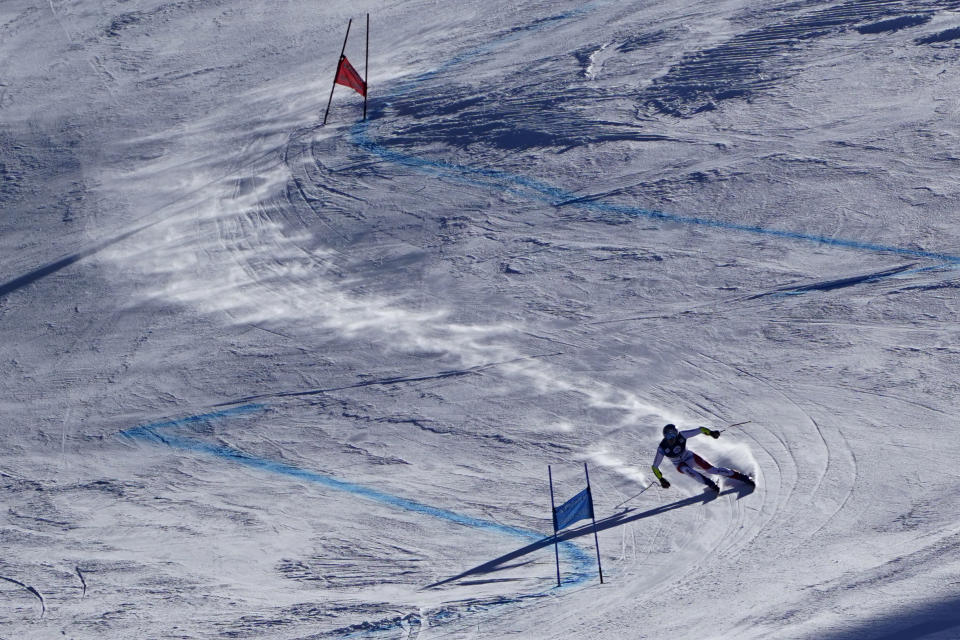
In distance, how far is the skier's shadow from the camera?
9.18 meters

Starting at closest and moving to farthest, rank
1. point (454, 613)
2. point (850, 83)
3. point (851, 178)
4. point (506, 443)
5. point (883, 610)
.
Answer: point (883, 610) → point (454, 613) → point (506, 443) → point (851, 178) → point (850, 83)

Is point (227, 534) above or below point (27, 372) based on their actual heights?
below

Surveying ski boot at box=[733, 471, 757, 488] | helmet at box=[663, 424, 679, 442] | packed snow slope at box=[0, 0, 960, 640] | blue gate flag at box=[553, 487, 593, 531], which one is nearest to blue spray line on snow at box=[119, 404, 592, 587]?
Result: packed snow slope at box=[0, 0, 960, 640]

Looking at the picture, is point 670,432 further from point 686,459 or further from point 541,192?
point 541,192

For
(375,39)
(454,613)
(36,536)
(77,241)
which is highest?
(375,39)

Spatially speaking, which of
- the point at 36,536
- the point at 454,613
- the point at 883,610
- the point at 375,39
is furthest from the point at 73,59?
the point at 883,610

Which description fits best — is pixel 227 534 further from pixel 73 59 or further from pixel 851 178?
pixel 73 59

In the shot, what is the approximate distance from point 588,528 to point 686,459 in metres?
1.13

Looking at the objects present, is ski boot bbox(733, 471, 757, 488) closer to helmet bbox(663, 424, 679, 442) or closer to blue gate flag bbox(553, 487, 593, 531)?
helmet bbox(663, 424, 679, 442)

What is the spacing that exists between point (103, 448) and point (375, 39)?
37.3ft

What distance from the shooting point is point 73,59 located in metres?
20.1

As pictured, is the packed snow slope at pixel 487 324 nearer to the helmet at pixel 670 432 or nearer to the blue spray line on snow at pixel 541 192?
the blue spray line on snow at pixel 541 192

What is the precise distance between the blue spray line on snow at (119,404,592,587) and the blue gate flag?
45cm

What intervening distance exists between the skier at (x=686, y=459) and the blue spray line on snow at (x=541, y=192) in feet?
14.9
